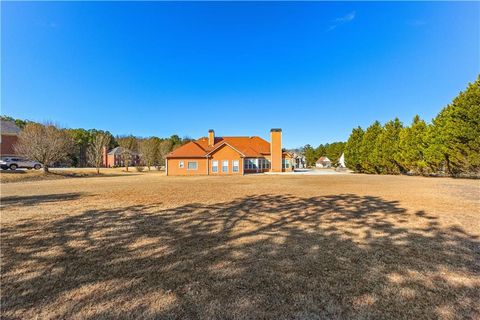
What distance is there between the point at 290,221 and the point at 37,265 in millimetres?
5811

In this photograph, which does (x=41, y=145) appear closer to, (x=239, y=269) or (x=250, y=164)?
(x=250, y=164)

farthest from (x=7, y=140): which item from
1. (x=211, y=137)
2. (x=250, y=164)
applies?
(x=250, y=164)

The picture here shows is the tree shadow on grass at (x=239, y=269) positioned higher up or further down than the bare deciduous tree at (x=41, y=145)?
further down

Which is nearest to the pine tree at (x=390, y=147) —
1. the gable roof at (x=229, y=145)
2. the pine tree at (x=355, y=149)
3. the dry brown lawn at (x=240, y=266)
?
the pine tree at (x=355, y=149)

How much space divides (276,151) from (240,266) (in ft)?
124

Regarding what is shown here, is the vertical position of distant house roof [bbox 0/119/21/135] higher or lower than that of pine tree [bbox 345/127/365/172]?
higher

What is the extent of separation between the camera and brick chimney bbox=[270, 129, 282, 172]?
133 ft

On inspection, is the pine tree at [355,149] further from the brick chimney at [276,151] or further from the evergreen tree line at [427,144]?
the brick chimney at [276,151]

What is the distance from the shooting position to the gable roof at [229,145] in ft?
119

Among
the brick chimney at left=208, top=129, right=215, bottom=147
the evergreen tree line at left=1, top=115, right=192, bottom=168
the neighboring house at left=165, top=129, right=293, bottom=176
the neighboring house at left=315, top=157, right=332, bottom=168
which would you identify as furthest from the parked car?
the neighboring house at left=315, top=157, right=332, bottom=168

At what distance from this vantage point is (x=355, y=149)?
40.0 m

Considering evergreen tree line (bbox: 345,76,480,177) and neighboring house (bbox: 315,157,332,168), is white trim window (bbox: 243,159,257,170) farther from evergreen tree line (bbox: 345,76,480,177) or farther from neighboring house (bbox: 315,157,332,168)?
neighboring house (bbox: 315,157,332,168)

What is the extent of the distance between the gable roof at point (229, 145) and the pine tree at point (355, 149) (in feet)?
45.8

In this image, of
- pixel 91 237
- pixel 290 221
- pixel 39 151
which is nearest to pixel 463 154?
pixel 290 221
